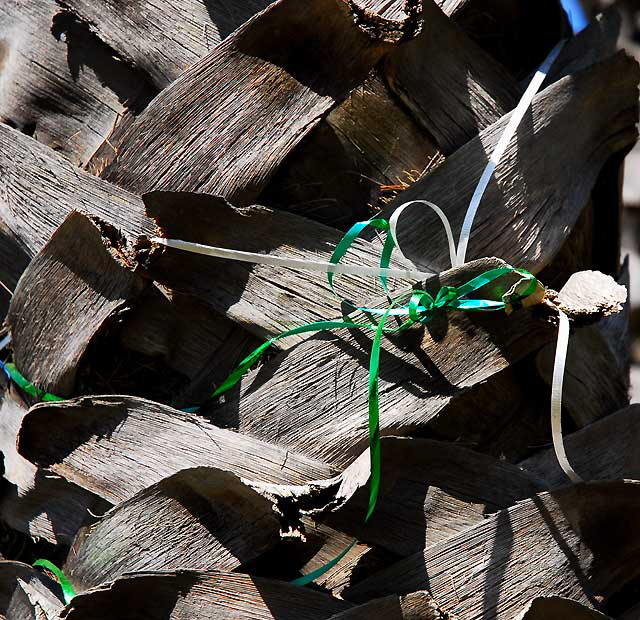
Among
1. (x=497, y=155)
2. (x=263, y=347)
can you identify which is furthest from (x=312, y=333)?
(x=497, y=155)

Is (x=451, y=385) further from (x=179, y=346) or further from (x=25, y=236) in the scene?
(x=25, y=236)

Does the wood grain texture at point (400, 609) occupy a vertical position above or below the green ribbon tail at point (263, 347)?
below

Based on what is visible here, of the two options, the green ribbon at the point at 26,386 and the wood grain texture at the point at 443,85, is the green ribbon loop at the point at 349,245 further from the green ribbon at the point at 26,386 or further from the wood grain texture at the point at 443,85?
the green ribbon at the point at 26,386

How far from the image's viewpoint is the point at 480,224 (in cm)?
82

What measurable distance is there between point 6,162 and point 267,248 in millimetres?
325

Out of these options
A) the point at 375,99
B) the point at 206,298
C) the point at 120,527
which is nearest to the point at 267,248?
the point at 206,298

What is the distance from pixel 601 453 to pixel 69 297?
0.57 meters

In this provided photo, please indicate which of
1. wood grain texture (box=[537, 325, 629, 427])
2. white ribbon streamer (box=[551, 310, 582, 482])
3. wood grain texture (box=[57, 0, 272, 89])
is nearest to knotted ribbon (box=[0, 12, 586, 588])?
white ribbon streamer (box=[551, 310, 582, 482])

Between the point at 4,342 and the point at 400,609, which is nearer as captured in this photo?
the point at 400,609

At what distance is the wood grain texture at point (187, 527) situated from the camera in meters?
0.78

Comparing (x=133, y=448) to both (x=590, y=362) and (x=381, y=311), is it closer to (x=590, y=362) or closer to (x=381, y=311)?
(x=381, y=311)

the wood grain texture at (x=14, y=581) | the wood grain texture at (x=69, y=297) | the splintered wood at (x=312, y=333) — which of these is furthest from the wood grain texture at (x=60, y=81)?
the wood grain texture at (x=14, y=581)

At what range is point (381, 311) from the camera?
2.59ft

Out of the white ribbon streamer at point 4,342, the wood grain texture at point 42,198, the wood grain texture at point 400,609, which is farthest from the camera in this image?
the white ribbon streamer at point 4,342
